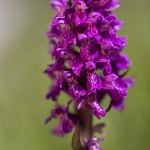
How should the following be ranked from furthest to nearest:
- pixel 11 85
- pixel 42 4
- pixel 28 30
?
1. pixel 42 4
2. pixel 28 30
3. pixel 11 85

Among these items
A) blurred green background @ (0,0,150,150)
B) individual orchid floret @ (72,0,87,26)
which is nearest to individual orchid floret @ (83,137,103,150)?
individual orchid floret @ (72,0,87,26)

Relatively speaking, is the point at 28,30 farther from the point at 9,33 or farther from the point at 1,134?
the point at 1,134

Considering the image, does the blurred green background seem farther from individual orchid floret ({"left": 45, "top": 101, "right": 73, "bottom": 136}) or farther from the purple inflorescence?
the purple inflorescence

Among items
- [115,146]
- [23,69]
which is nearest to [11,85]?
[23,69]

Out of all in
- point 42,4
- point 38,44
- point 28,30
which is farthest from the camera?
point 42,4

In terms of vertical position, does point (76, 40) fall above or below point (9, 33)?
below

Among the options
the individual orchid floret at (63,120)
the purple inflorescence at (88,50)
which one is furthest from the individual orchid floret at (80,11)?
the individual orchid floret at (63,120)

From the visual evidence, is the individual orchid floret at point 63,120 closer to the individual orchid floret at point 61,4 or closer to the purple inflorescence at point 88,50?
the purple inflorescence at point 88,50

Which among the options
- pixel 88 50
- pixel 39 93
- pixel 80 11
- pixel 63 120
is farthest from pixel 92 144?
pixel 39 93
